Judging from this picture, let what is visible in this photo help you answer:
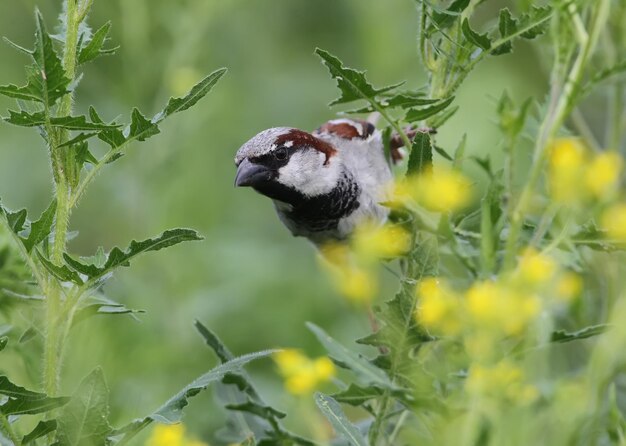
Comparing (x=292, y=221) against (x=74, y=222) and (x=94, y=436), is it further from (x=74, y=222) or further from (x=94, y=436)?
(x=74, y=222)

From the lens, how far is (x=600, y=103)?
5062 millimetres

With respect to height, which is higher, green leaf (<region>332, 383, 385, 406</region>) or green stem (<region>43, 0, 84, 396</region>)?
green stem (<region>43, 0, 84, 396</region>)

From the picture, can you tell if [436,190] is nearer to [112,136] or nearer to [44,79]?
[112,136]

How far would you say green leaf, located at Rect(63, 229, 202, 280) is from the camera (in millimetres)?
1618

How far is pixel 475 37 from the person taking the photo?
→ 1.88 m

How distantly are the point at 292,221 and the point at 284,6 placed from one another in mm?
3241

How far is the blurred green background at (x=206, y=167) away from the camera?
12.6ft

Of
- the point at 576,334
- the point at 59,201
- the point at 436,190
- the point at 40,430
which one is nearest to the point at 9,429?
the point at 40,430

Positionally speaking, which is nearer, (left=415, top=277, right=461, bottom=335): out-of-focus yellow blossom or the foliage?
the foliage

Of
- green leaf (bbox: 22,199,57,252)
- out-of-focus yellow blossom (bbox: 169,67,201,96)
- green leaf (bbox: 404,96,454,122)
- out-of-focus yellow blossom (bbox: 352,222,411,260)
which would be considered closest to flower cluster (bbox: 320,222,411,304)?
out-of-focus yellow blossom (bbox: 352,222,411,260)

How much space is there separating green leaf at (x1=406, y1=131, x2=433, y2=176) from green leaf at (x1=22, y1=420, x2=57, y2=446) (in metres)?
0.72

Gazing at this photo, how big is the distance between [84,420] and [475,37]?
90 cm

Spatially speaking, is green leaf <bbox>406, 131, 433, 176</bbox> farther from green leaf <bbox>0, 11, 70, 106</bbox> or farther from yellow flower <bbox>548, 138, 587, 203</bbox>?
green leaf <bbox>0, 11, 70, 106</bbox>

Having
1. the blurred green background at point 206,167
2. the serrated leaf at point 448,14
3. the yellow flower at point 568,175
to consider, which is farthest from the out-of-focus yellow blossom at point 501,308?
the blurred green background at point 206,167
